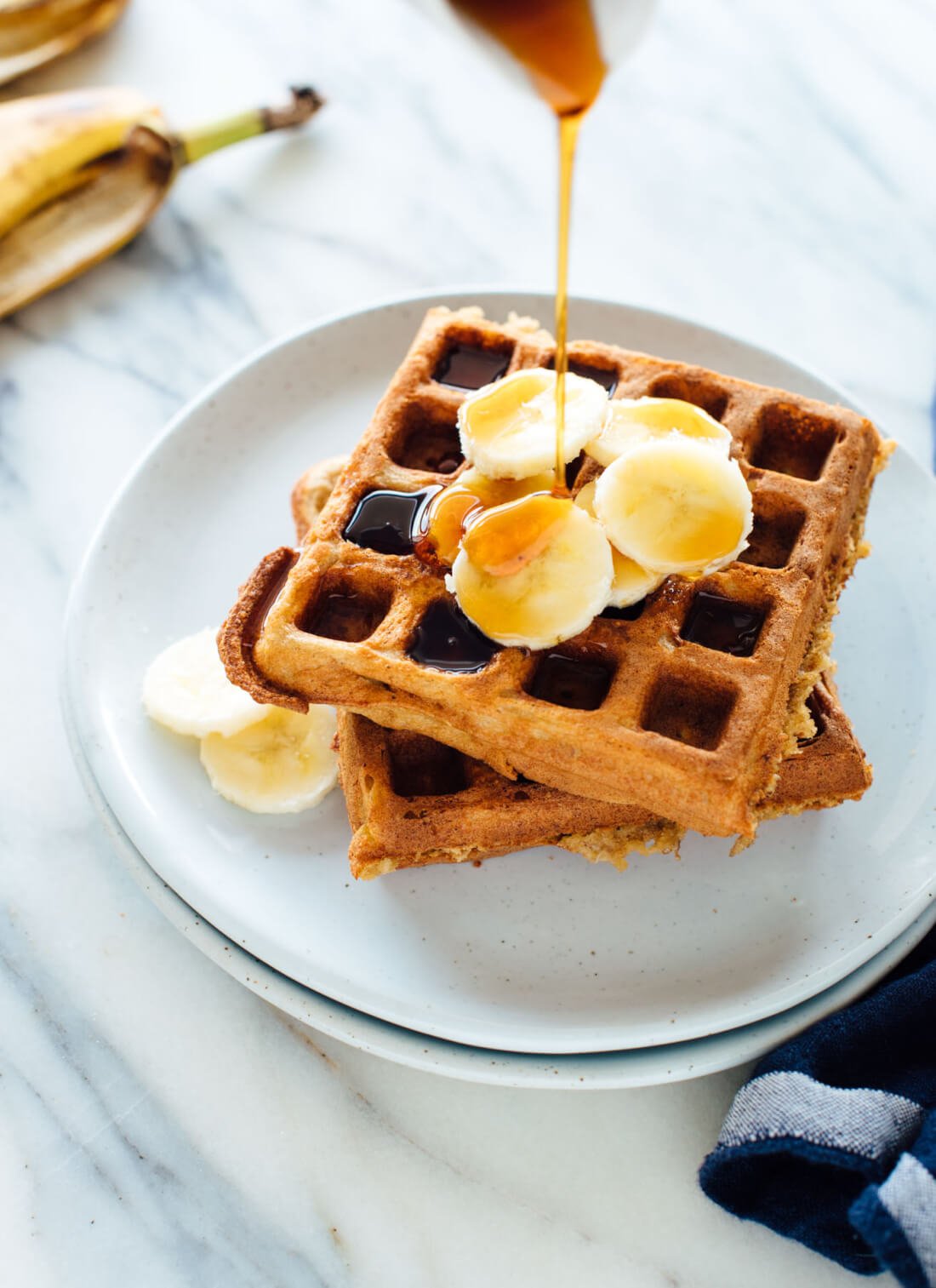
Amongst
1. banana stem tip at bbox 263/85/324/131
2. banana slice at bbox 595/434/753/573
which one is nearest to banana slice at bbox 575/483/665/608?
banana slice at bbox 595/434/753/573

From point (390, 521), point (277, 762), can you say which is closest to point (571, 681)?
point (390, 521)

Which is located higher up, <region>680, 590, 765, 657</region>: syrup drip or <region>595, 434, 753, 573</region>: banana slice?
<region>595, 434, 753, 573</region>: banana slice

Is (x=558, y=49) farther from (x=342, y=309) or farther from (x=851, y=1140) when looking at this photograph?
(x=851, y=1140)

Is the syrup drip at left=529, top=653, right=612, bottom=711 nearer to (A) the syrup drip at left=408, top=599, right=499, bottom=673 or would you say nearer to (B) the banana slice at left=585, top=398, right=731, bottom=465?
(A) the syrup drip at left=408, top=599, right=499, bottom=673

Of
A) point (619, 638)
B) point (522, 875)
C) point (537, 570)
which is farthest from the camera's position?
point (522, 875)

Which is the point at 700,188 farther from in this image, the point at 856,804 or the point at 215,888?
the point at 215,888

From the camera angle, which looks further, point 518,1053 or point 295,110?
point 295,110
